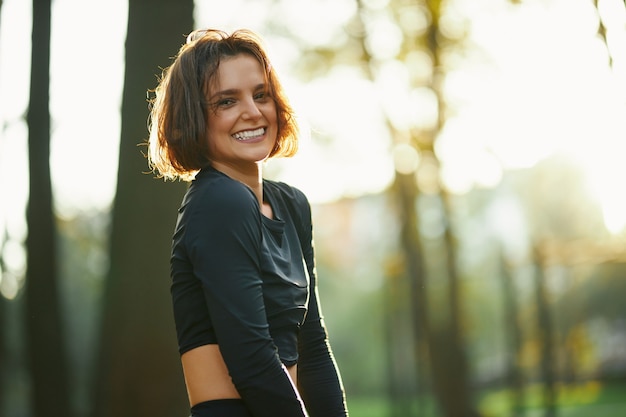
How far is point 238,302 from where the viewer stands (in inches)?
97.3

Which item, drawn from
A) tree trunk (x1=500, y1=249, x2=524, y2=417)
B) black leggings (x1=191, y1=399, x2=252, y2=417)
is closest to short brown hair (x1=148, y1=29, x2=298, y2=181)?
black leggings (x1=191, y1=399, x2=252, y2=417)

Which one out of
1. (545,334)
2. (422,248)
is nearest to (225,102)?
(545,334)

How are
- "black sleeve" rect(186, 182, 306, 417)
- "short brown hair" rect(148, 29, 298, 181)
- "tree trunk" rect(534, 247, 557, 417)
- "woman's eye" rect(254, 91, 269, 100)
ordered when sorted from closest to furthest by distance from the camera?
"black sleeve" rect(186, 182, 306, 417) → "short brown hair" rect(148, 29, 298, 181) → "woman's eye" rect(254, 91, 269, 100) → "tree trunk" rect(534, 247, 557, 417)

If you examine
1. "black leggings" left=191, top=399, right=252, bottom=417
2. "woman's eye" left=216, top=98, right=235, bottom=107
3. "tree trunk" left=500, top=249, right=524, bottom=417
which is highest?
"woman's eye" left=216, top=98, right=235, bottom=107

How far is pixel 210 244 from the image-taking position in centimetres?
250

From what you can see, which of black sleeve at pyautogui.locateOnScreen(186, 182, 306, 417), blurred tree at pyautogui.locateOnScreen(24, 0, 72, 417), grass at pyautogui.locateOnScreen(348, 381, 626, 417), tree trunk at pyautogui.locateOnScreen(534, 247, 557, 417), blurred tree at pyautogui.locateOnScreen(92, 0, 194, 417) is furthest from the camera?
grass at pyautogui.locateOnScreen(348, 381, 626, 417)

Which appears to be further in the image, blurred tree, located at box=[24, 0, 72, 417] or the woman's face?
blurred tree, located at box=[24, 0, 72, 417]

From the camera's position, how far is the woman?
249cm

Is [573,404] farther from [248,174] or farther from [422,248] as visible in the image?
[248,174]

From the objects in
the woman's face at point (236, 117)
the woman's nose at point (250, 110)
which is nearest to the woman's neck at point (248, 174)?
the woman's face at point (236, 117)

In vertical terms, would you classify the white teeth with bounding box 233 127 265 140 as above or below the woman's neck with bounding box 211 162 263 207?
above

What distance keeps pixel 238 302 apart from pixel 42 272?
6836 millimetres

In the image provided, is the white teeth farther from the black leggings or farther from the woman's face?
the black leggings

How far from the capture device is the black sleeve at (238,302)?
247cm
